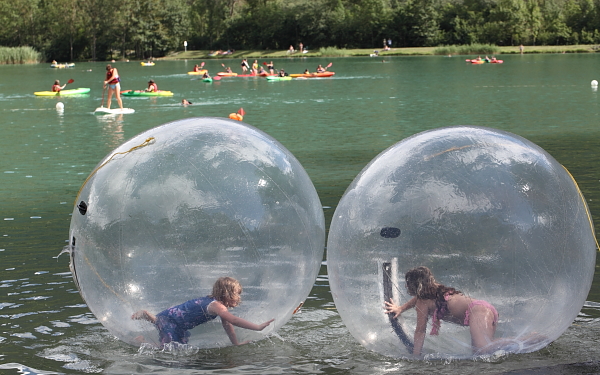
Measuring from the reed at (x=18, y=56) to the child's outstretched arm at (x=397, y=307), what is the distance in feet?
290

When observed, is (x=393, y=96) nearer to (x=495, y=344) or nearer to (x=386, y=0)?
(x=495, y=344)

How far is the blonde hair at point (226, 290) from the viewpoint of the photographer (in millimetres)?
5375

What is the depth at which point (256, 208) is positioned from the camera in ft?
17.8

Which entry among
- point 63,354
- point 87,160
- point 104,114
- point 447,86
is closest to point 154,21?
point 447,86

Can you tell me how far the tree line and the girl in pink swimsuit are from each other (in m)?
95.0

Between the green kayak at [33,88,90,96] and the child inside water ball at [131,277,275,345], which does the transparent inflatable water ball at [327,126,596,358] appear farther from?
the green kayak at [33,88,90,96]

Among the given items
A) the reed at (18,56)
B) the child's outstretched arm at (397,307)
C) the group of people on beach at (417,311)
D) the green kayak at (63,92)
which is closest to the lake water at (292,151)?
the group of people on beach at (417,311)

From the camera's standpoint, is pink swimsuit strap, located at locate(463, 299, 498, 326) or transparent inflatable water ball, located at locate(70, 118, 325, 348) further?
transparent inflatable water ball, located at locate(70, 118, 325, 348)

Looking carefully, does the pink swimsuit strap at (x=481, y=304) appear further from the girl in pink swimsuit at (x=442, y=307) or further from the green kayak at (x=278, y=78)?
the green kayak at (x=278, y=78)

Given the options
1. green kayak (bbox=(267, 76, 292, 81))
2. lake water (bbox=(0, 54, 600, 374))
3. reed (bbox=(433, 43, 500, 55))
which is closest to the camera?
lake water (bbox=(0, 54, 600, 374))

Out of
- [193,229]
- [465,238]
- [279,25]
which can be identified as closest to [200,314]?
[193,229]

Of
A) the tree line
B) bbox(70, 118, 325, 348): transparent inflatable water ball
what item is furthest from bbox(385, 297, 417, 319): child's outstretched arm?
the tree line

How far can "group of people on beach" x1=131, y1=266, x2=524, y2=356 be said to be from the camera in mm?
5012

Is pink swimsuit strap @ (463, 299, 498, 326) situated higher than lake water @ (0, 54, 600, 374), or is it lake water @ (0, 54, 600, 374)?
pink swimsuit strap @ (463, 299, 498, 326)
